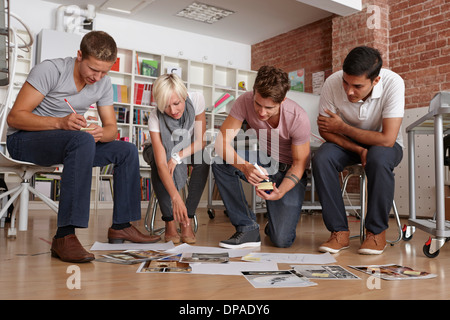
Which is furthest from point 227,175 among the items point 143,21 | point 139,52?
point 143,21

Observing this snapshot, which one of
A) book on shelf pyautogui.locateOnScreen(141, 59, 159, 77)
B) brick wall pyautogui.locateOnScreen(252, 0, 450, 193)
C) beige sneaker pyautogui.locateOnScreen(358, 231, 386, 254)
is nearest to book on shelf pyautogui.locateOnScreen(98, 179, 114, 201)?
book on shelf pyautogui.locateOnScreen(141, 59, 159, 77)

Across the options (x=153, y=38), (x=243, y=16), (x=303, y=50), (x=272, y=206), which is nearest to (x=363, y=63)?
(x=272, y=206)

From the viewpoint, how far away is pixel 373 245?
1.95 meters

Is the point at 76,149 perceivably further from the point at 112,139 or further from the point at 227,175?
the point at 227,175

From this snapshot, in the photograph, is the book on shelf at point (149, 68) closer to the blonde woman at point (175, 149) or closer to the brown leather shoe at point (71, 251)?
the blonde woman at point (175, 149)

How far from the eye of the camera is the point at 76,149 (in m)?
1.68

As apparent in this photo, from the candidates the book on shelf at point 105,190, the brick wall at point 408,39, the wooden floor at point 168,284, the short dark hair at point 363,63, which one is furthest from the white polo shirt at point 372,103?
the book on shelf at point 105,190

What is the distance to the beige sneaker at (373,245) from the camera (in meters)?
1.93

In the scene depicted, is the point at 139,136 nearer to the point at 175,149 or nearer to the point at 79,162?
the point at 175,149

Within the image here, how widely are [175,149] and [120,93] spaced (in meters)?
3.42

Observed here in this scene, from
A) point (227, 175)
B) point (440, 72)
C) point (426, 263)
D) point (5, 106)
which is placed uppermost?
point (440, 72)

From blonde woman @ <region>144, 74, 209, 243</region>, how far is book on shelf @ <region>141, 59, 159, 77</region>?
345 cm
